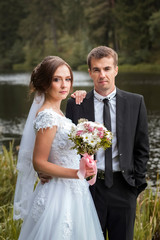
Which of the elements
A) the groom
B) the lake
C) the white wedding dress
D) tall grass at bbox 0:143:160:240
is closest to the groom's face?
the groom

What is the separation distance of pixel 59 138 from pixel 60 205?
19.9 inches

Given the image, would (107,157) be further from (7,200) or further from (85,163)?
(7,200)

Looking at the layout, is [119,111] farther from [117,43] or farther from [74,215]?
[117,43]

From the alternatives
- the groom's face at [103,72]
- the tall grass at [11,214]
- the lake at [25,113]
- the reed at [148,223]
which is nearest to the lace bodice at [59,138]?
the groom's face at [103,72]

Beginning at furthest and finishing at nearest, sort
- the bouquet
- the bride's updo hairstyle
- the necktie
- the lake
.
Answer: the lake, the necktie, the bride's updo hairstyle, the bouquet

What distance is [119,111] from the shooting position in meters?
3.14

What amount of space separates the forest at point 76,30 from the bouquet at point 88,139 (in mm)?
35623

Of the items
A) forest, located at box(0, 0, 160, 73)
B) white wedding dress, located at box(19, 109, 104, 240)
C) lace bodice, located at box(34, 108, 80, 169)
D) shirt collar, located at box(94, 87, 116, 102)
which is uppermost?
forest, located at box(0, 0, 160, 73)

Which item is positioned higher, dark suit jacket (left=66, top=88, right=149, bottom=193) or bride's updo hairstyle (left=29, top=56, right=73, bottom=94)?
bride's updo hairstyle (left=29, top=56, right=73, bottom=94)

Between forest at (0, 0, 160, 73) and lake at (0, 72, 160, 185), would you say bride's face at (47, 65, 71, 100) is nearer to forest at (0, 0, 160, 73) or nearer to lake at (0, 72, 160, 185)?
lake at (0, 72, 160, 185)

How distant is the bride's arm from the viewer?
8.48 feet

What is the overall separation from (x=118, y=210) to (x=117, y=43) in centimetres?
4903

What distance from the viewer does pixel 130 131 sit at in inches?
123

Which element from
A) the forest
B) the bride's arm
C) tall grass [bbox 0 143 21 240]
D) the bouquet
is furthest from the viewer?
the forest
